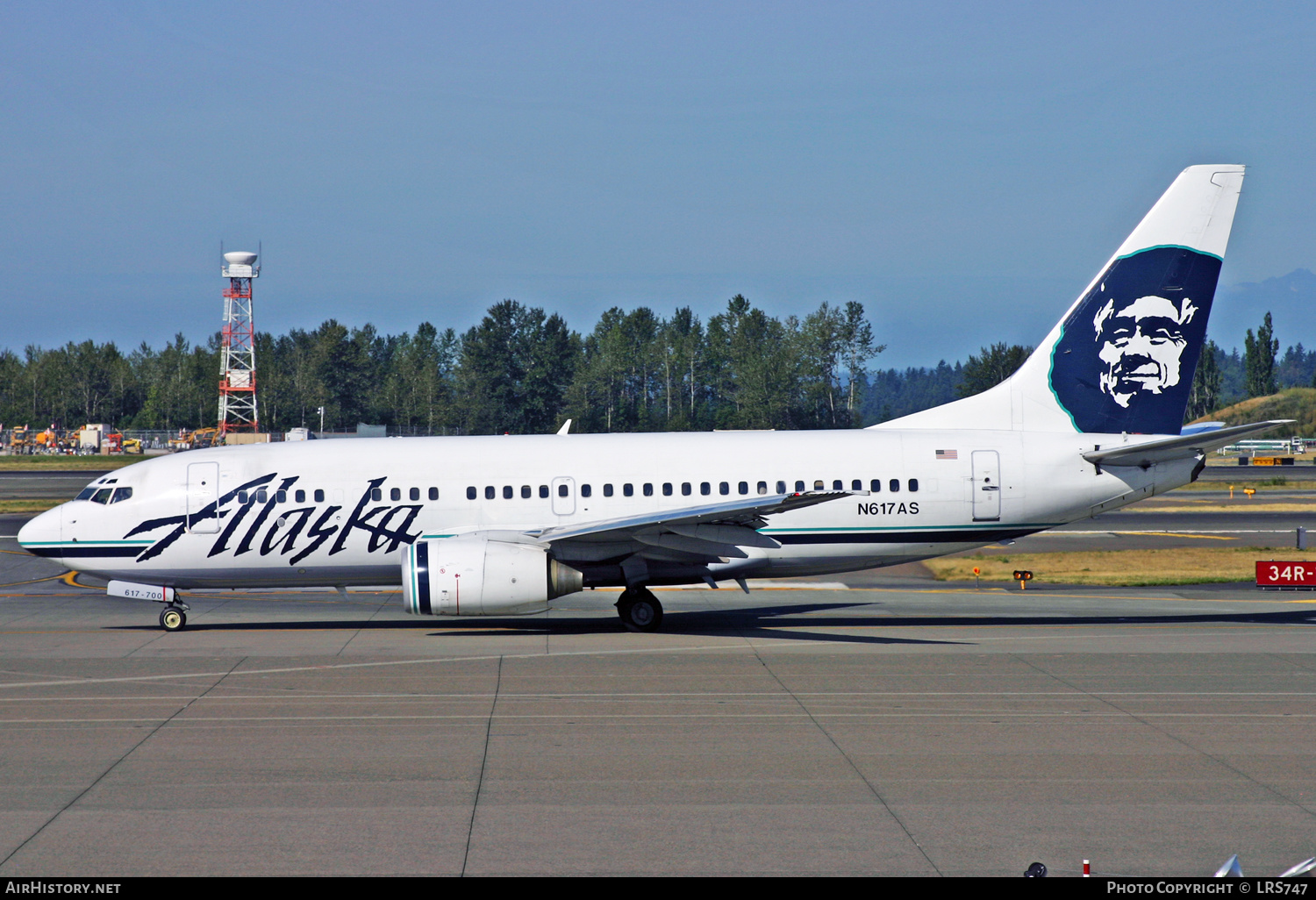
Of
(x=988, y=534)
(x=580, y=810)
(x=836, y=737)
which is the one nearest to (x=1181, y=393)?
(x=988, y=534)

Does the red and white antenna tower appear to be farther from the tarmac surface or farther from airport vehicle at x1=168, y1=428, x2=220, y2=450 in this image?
the tarmac surface

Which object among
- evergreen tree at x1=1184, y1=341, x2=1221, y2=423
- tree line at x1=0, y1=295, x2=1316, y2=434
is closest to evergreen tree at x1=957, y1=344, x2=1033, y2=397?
tree line at x1=0, y1=295, x2=1316, y2=434

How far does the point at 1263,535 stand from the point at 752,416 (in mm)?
63273

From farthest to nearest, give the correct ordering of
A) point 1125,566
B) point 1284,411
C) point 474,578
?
1. point 1284,411
2. point 1125,566
3. point 474,578

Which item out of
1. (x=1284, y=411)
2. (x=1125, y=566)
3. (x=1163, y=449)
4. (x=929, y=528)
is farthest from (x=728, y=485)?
(x=1284, y=411)

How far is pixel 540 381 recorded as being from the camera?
124 metres

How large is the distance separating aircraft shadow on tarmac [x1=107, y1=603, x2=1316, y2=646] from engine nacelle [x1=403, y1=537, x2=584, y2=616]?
83.0 inches

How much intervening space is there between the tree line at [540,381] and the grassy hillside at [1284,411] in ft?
44.9

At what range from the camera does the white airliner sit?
76.4 ft

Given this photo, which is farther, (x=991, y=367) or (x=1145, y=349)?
(x=991, y=367)

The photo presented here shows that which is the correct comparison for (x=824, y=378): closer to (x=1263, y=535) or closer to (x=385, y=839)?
(x=1263, y=535)

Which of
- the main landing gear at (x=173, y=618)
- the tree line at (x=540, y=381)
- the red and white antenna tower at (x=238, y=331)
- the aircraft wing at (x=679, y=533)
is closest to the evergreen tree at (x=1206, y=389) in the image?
the tree line at (x=540, y=381)

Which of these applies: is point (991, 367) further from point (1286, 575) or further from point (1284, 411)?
point (1286, 575)

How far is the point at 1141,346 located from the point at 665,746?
52.4 ft
